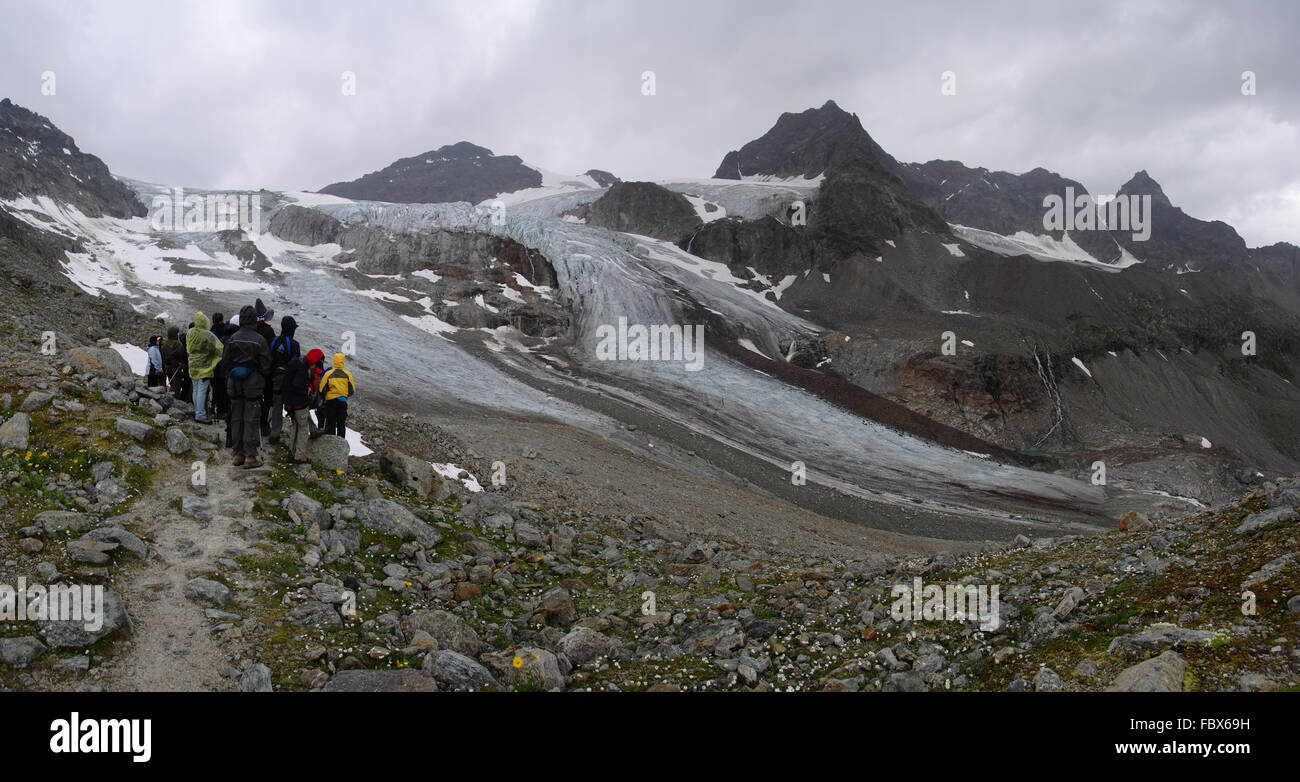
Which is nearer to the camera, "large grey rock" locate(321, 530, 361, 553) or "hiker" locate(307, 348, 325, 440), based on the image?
"large grey rock" locate(321, 530, 361, 553)

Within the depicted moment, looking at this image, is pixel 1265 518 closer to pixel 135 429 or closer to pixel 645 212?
pixel 135 429

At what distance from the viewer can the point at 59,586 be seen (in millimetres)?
7160

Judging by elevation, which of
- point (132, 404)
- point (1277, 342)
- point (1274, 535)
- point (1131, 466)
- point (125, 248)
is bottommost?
point (1131, 466)

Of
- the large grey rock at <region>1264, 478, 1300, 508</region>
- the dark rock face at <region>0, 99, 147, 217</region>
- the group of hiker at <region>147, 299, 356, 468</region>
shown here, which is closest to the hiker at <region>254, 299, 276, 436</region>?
the group of hiker at <region>147, 299, 356, 468</region>

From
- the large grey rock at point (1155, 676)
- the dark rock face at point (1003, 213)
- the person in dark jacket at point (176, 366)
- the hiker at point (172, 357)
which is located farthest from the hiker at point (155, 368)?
the dark rock face at point (1003, 213)

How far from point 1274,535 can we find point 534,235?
2813 inches

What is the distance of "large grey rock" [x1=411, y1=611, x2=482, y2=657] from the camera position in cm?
819

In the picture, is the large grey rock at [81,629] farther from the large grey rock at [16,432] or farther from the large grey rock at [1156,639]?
the large grey rock at [1156,639]

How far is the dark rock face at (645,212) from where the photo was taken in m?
103

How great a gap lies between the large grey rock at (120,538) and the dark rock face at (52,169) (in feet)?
252

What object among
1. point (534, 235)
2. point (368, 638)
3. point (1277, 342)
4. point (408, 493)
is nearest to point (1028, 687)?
point (368, 638)

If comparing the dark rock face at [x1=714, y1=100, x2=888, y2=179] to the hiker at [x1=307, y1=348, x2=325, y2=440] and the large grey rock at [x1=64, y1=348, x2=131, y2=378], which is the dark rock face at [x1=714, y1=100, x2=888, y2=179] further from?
the large grey rock at [x1=64, y1=348, x2=131, y2=378]

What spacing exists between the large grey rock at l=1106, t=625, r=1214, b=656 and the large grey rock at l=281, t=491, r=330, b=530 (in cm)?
1105
